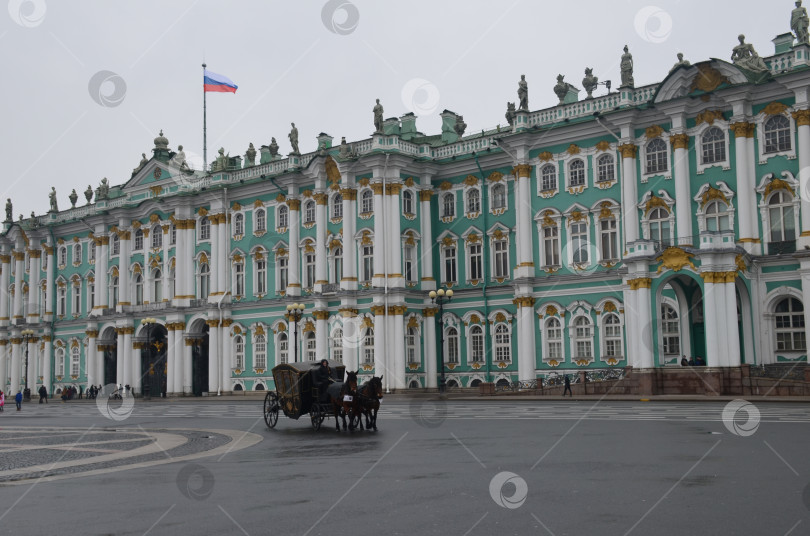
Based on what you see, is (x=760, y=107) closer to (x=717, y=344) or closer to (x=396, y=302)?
(x=717, y=344)

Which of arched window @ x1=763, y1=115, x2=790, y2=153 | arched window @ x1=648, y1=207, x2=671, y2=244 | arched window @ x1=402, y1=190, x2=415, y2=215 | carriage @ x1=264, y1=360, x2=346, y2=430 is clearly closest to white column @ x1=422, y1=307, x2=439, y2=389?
arched window @ x1=402, y1=190, x2=415, y2=215

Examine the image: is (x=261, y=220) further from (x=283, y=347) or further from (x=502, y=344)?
(x=502, y=344)

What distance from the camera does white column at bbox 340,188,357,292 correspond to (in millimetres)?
56625

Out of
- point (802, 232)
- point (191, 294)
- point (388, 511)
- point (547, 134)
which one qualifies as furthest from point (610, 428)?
point (191, 294)

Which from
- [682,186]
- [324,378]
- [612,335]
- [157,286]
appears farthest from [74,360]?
[324,378]

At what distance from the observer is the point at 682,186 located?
150ft

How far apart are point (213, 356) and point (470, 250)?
20.8 m

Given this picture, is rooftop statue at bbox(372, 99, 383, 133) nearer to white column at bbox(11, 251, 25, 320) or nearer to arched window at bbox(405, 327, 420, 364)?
arched window at bbox(405, 327, 420, 364)

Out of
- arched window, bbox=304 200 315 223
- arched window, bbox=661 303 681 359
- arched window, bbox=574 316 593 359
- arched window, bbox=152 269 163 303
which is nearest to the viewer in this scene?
arched window, bbox=661 303 681 359

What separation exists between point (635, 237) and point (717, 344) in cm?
872

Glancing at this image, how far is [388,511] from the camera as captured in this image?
10.7 meters

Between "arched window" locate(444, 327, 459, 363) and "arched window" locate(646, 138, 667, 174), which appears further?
"arched window" locate(444, 327, 459, 363)

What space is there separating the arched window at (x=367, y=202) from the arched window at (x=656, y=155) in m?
17.7

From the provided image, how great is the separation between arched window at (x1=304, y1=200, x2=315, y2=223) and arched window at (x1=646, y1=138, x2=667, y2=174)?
75.3ft
